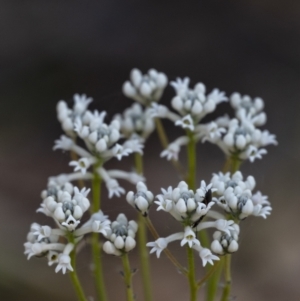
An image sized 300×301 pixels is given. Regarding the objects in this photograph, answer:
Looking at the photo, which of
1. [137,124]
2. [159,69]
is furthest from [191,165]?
[159,69]

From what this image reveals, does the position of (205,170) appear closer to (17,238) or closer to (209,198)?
(17,238)

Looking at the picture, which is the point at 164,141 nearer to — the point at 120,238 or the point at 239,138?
the point at 239,138

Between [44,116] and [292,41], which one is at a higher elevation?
[292,41]

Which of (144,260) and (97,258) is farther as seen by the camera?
(144,260)

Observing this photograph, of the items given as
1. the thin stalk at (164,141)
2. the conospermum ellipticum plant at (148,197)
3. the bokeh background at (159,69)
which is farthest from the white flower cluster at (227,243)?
the bokeh background at (159,69)

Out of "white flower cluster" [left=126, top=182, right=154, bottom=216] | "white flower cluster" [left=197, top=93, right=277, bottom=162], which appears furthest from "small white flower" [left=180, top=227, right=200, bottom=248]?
"white flower cluster" [left=197, top=93, right=277, bottom=162]

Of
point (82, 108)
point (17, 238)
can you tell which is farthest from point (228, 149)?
point (17, 238)

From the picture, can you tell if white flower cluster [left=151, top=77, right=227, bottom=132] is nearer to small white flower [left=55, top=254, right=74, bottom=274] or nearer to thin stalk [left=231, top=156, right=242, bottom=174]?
thin stalk [left=231, top=156, right=242, bottom=174]
